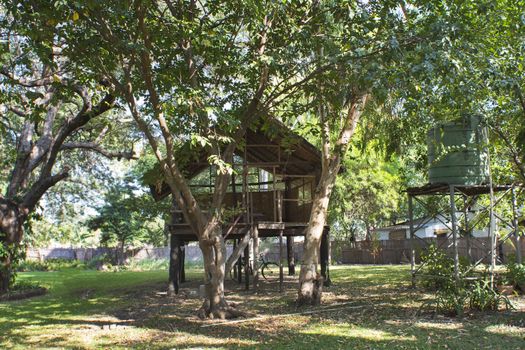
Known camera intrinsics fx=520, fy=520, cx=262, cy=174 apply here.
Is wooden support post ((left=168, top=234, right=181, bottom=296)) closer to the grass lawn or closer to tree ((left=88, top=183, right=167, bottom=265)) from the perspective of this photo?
the grass lawn

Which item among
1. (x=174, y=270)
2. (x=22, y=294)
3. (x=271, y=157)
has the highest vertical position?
(x=271, y=157)

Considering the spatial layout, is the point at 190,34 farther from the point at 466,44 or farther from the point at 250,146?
the point at 250,146

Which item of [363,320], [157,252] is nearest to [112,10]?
[363,320]

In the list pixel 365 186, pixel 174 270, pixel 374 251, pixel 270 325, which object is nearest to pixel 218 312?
pixel 270 325

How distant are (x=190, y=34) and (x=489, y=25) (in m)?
6.48

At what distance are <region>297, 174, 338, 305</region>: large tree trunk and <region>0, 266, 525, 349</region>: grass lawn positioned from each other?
1.58 feet

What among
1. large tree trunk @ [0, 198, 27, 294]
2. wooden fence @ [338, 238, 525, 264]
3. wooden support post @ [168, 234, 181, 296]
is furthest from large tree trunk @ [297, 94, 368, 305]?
wooden fence @ [338, 238, 525, 264]

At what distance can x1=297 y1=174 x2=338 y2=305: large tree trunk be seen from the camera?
43.3 ft

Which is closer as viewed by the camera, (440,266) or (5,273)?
(440,266)

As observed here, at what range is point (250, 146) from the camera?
55.8 ft

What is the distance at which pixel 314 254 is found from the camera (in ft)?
44.6

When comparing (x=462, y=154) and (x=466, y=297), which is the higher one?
(x=462, y=154)

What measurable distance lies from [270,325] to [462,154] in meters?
6.08

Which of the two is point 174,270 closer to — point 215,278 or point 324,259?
point 324,259
